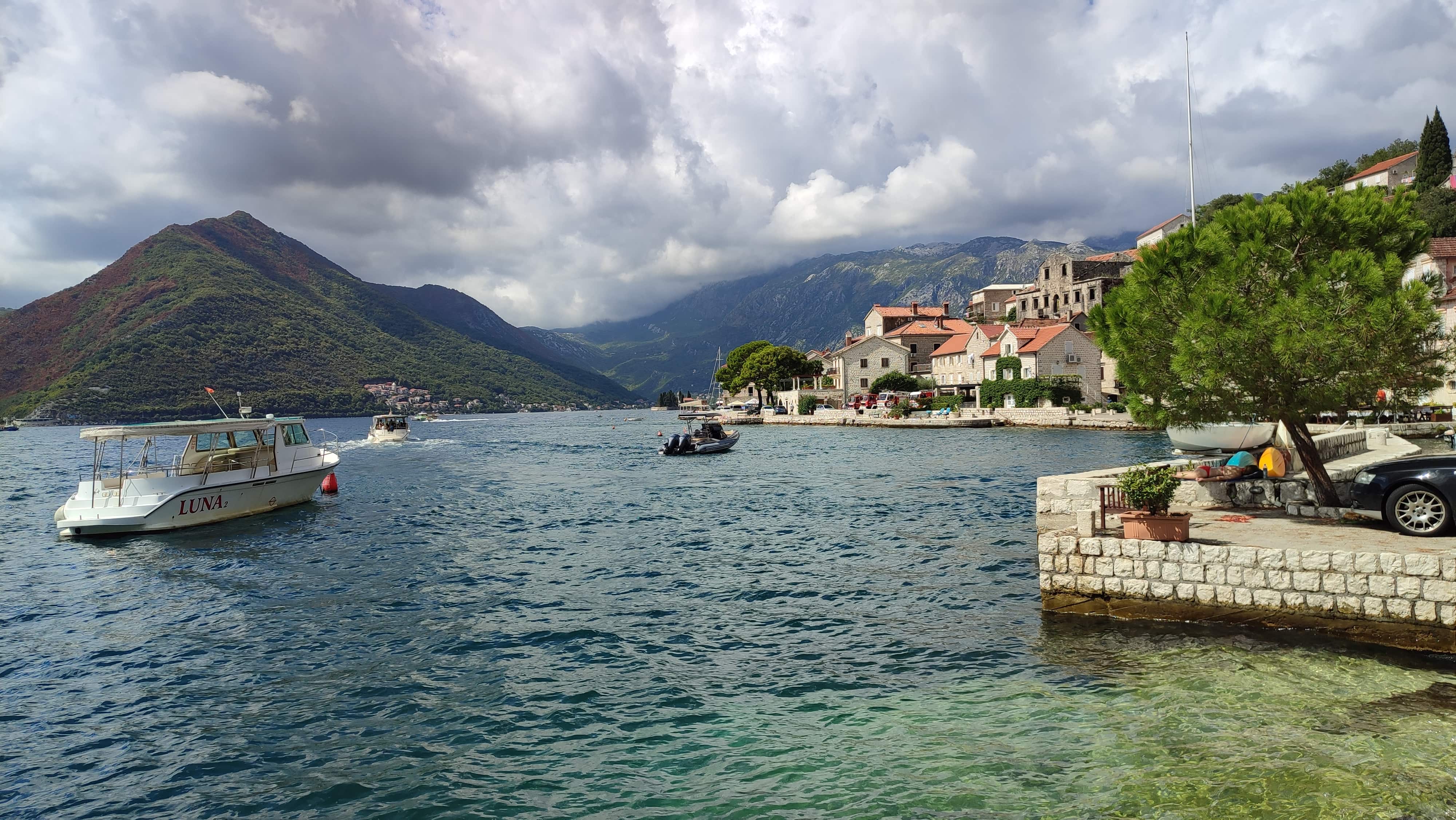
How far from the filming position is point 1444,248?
58.1 m

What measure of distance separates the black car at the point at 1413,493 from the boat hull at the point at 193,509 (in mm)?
33378

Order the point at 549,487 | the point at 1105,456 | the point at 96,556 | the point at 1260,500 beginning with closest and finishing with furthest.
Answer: the point at 1260,500 < the point at 96,556 < the point at 549,487 < the point at 1105,456

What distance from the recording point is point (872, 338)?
111 m

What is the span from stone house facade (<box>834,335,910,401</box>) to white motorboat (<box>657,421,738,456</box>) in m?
53.1

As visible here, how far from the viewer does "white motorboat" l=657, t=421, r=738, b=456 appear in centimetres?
5906

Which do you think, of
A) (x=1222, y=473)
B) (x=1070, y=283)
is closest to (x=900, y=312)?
(x=1070, y=283)

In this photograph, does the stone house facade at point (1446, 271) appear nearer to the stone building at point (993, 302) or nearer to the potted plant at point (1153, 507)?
the potted plant at point (1153, 507)

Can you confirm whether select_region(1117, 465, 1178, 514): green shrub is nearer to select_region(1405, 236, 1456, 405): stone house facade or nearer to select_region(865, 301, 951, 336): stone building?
select_region(1405, 236, 1456, 405): stone house facade

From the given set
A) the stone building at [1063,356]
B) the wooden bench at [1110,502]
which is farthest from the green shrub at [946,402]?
the wooden bench at [1110,502]

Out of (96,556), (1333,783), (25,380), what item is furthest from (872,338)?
(25,380)

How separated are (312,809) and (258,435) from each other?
88.6ft

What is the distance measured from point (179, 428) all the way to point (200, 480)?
109 inches

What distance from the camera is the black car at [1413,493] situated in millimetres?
11625

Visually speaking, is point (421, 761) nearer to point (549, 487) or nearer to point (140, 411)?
point (549, 487)
